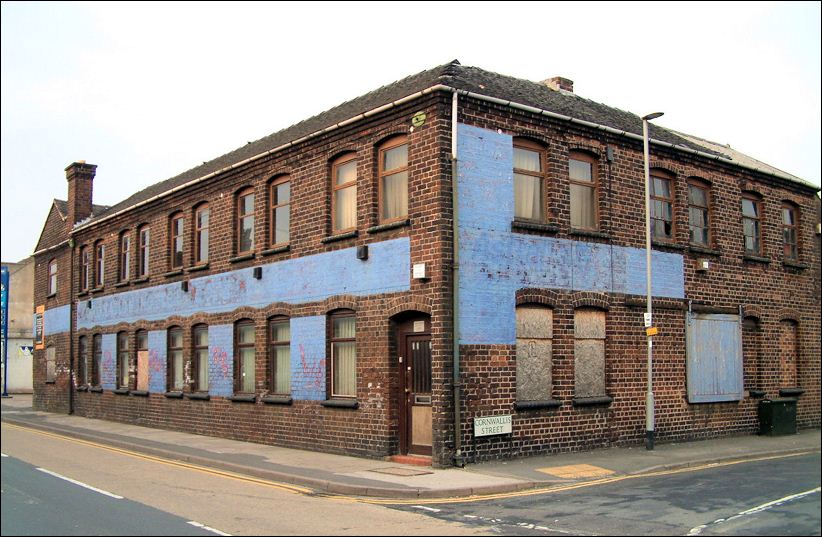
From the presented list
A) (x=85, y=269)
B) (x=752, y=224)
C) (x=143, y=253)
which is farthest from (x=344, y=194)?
(x=85, y=269)

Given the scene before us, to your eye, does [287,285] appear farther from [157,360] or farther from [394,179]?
[157,360]

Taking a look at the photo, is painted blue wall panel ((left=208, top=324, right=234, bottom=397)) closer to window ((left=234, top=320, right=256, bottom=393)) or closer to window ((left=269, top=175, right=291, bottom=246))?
window ((left=234, top=320, right=256, bottom=393))

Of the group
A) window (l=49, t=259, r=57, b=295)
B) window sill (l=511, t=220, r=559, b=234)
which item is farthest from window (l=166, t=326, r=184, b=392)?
window sill (l=511, t=220, r=559, b=234)

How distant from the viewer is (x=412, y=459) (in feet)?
52.6

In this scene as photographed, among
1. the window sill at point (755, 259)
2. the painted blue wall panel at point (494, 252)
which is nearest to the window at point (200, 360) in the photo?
the painted blue wall panel at point (494, 252)

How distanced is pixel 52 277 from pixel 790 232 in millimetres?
29906

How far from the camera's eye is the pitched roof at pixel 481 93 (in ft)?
56.0

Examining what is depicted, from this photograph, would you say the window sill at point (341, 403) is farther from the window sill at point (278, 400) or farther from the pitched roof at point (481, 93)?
the pitched roof at point (481, 93)

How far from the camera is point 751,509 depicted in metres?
10.6

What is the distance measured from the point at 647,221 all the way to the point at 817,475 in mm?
6802

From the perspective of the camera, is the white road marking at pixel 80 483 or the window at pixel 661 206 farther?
the window at pixel 661 206

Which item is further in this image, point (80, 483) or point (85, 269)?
point (85, 269)

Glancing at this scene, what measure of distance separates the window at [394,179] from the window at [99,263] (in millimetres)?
17680

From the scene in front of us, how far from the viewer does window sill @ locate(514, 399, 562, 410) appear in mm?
16391
